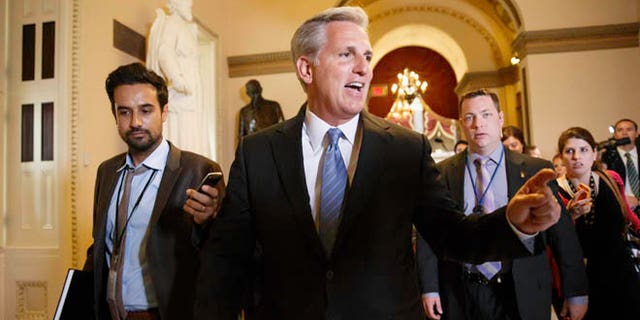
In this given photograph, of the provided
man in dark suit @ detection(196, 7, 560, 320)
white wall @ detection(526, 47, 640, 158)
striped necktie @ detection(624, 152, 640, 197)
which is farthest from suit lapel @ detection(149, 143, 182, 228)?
white wall @ detection(526, 47, 640, 158)

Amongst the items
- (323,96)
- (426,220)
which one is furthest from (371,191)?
(323,96)

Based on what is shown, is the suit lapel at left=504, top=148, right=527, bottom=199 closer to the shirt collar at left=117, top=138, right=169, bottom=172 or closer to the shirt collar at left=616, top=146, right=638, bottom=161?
the shirt collar at left=117, top=138, right=169, bottom=172

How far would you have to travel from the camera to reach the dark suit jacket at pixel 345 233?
1253 millimetres

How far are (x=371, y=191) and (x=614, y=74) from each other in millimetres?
7772

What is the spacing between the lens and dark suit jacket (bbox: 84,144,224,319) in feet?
5.65

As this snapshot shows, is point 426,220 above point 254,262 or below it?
above

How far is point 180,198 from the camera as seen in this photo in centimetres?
182

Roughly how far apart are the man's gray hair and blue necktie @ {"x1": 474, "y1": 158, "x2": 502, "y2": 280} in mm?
1189

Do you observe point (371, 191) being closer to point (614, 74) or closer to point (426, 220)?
point (426, 220)

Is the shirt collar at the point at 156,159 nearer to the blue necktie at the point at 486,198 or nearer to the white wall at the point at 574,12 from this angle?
the blue necktie at the point at 486,198

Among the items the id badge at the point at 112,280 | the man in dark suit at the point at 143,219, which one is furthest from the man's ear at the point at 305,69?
the id badge at the point at 112,280

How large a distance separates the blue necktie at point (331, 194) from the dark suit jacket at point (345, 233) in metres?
0.05

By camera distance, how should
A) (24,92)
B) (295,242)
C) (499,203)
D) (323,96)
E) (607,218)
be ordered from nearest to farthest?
(295,242) → (323,96) → (499,203) → (607,218) → (24,92)

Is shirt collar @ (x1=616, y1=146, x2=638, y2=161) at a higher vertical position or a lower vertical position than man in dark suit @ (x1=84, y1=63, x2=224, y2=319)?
higher
